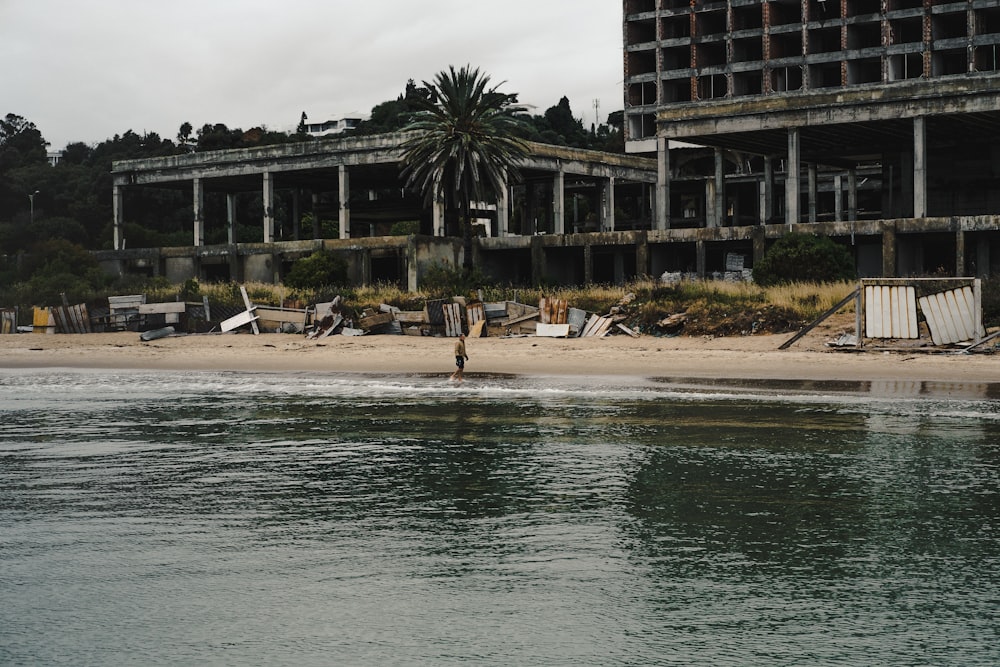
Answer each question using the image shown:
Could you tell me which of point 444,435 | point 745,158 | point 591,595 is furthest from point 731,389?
point 745,158

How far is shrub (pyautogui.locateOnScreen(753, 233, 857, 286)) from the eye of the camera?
1730 inches

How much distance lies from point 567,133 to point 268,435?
12428 centimetres

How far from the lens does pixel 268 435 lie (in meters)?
21.1

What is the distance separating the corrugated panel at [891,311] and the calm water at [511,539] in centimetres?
835

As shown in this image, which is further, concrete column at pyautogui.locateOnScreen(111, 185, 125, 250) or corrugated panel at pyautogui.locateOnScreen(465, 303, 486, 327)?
concrete column at pyautogui.locateOnScreen(111, 185, 125, 250)

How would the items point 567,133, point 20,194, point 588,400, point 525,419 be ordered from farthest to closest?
point 567,133 < point 20,194 < point 588,400 < point 525,419

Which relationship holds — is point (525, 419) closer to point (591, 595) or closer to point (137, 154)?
point (591, 595)

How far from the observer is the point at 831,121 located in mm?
51375

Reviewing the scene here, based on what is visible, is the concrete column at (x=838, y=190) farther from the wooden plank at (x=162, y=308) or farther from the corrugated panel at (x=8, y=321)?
the corrugated panel at (x=8, y=321)

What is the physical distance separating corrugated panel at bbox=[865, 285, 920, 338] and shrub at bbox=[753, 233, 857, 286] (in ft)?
39.2

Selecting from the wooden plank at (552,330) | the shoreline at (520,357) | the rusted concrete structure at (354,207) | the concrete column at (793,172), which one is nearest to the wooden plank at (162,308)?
the shoreline at (520,357)

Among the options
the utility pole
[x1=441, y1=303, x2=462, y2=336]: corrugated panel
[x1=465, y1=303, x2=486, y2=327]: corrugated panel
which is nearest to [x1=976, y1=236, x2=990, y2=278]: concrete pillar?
[x1=465, y1=303, x2=486, y2=327]: corrugated panel

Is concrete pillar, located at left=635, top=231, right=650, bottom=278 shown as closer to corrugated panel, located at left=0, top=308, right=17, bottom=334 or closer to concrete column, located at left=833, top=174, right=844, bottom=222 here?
corrugated panel, located at left=0, top=308, right=17, bottom=334

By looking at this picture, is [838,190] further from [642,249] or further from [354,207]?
[642,249]
